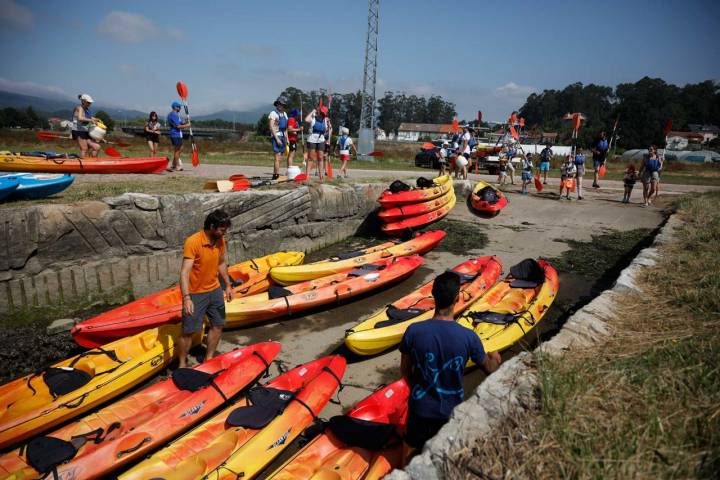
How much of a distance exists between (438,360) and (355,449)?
1.23 meters

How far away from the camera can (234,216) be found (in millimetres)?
8180

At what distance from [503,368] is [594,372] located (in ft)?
2.20

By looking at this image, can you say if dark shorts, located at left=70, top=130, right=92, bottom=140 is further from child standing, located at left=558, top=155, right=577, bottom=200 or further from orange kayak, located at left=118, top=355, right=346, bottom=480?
child standing, located at left=558, top=155, right=577, bottom=200

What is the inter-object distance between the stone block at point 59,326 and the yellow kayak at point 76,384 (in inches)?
50.9

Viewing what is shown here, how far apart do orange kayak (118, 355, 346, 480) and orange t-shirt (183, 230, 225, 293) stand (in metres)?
1.33

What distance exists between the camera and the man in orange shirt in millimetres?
4305

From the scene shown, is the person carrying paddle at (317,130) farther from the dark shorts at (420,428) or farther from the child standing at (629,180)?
the child standing at (629,180)

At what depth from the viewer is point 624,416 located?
2.65 m

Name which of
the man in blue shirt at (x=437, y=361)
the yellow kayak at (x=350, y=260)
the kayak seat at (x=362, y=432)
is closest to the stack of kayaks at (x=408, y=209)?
the yellow kayak at (x=350, y=260)

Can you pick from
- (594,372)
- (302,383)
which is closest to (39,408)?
(302,383)

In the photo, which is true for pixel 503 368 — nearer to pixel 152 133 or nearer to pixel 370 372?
pixel 370 372

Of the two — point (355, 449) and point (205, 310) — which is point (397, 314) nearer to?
point (355, 449)

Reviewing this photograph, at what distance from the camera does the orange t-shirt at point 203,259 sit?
4.32m

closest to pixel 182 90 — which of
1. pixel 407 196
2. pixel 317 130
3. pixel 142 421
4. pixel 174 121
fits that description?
pixel 174 121
